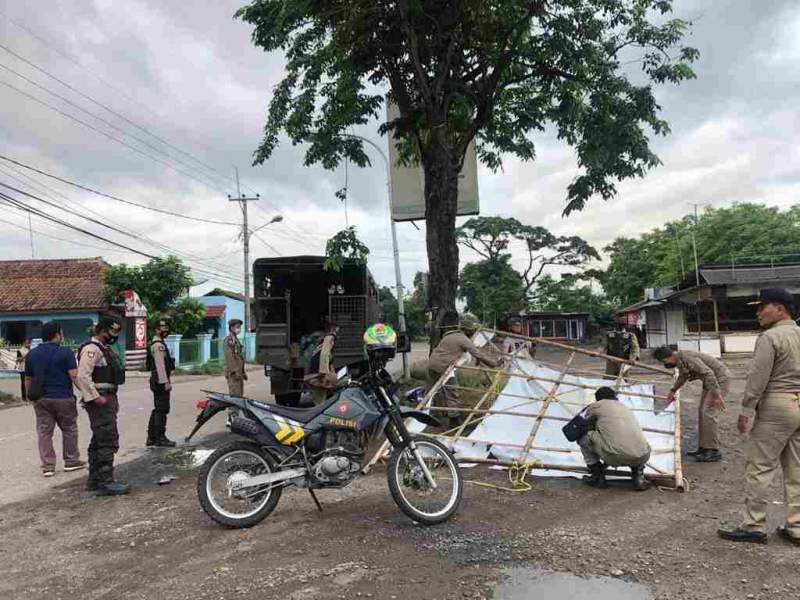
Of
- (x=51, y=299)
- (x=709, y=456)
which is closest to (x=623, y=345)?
(x=709, y=456)

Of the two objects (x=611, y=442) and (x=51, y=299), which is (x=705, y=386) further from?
(x=51, y=299)

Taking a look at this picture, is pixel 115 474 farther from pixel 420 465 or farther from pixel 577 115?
pixel 577 115

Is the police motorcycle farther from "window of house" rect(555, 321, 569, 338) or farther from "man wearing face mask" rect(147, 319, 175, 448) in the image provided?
"window of house" rect(555, 321, 569, 338)

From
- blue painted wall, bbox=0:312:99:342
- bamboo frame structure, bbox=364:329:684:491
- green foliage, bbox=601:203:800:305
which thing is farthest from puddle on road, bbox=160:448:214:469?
green foliage, bbox=601:203:800:305

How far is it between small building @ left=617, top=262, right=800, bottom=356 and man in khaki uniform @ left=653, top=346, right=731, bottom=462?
16212 millimetres

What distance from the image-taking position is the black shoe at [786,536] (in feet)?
13.4

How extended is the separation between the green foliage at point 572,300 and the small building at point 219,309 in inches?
887

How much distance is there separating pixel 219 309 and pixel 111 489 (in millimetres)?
36198

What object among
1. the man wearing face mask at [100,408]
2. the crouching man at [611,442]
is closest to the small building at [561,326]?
the crouching man at [611,442]

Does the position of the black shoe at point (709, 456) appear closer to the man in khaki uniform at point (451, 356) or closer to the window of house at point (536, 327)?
the man in khaki uniform at point (451, 356)

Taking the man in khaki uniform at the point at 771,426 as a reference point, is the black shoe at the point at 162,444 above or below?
below

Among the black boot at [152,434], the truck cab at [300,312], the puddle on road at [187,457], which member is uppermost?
the truck cab at [300,312]

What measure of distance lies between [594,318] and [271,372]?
139 feet

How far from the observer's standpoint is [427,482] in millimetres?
4789
